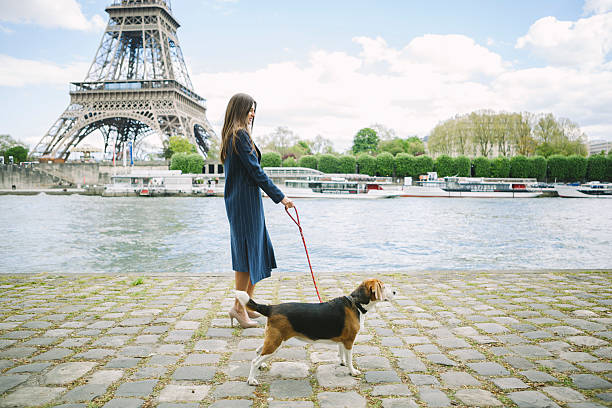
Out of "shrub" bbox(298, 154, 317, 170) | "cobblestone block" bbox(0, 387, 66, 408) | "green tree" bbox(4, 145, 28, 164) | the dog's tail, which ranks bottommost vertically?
"cobblestone block" bbox(0, 387, 66, 408)

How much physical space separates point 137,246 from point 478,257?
9441 millimetres

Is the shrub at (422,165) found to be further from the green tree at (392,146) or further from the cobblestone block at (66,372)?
the cobblestone block at (66,372)

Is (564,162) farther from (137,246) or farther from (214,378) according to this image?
(214,378)

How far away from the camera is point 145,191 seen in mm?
41312

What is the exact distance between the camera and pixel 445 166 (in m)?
56.7

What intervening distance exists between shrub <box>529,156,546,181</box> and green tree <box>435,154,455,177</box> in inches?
403

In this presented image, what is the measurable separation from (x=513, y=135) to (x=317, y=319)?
66564 mm

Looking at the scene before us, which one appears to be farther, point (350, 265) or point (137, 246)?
point (137, 246)

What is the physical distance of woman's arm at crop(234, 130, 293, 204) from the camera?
346cm

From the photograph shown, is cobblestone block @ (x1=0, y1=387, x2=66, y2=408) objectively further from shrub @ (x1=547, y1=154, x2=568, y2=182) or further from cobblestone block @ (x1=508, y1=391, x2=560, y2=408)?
shrub @ (x1=547, y1=154, x2=568, y2=182)

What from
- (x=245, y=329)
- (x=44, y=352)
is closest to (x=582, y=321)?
(x=245, y=329)

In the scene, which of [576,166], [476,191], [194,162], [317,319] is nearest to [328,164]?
[194,162]

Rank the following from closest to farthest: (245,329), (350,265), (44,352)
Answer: (44,352), (245,329), (350,265)

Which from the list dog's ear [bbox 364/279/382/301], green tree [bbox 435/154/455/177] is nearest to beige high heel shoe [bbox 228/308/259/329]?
dog's ear [bbox 364/279/382/301]
